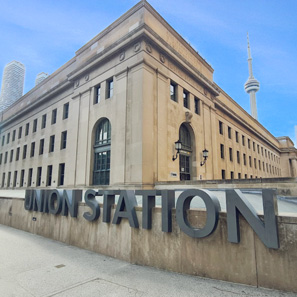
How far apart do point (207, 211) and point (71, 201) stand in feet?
22.4

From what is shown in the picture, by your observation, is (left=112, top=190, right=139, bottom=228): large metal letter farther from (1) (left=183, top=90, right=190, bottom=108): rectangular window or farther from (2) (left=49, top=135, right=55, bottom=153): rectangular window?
(2) (left=49, top=135, right=55, bottom=153): rectangular window

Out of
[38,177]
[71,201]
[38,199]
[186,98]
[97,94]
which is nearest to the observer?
[71,201]

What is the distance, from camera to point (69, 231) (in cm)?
1068

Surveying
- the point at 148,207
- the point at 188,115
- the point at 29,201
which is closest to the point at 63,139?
the point at 29,201

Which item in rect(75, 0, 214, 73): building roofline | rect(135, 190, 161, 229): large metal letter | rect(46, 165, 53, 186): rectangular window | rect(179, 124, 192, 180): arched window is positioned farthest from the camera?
rect(46, 165, 53, 186): rectangular window

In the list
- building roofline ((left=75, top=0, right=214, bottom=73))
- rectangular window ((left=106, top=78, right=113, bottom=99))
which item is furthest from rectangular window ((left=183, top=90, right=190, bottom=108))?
rectangular window ((left=106, top=78, right=113, bottom=99))

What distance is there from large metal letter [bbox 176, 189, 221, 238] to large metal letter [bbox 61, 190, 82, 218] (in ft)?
18.5

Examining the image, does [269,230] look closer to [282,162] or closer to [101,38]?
[101,38]

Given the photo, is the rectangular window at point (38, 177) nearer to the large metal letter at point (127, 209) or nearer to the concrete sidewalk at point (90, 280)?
the concrete sidewalk at point (90, 280)

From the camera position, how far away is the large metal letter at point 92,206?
9.39 metres

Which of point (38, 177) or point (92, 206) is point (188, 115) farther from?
point (38, 177)

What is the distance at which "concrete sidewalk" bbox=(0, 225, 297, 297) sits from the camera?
5297 millimetres

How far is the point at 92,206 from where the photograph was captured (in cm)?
956

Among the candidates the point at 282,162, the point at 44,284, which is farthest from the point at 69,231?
the point at 282,162
